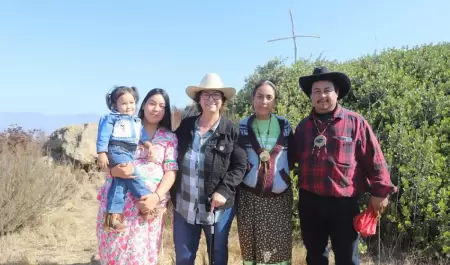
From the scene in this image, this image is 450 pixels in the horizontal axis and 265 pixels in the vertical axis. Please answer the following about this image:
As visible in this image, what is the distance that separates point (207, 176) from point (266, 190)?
531 millimetres

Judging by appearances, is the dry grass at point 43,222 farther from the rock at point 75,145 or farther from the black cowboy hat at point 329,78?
the black cowboy hat at point 329,78

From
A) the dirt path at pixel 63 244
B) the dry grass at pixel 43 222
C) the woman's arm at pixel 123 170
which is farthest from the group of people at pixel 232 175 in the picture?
the dry grass at pixel 43 222

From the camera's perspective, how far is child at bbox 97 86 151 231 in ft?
9.29

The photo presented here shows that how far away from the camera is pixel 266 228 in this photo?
124 inches

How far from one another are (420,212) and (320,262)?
5.40 feet

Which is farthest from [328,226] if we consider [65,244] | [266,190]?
[65,244]

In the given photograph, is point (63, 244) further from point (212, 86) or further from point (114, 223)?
point (212, 86)

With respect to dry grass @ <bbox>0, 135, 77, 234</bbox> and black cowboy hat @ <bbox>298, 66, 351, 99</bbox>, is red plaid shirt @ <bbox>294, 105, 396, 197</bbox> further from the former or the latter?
dry grass @ <bbox>0, 135, 77, 234</bbox>

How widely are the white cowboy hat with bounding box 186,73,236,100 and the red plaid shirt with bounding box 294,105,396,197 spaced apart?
0.80 metres

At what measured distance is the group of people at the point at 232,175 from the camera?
2.89m

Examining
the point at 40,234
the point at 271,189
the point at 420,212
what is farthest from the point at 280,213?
the point at 40,234

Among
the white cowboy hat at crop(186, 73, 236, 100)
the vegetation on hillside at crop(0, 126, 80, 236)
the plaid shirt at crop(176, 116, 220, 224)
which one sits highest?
the white cowboy hat at crop(186, 73, 236, 100)

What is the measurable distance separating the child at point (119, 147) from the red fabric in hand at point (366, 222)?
169 cm

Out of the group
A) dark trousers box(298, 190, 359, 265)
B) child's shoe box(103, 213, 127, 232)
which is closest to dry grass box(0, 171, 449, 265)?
dark trousers box(298, 190, 359, 265)
